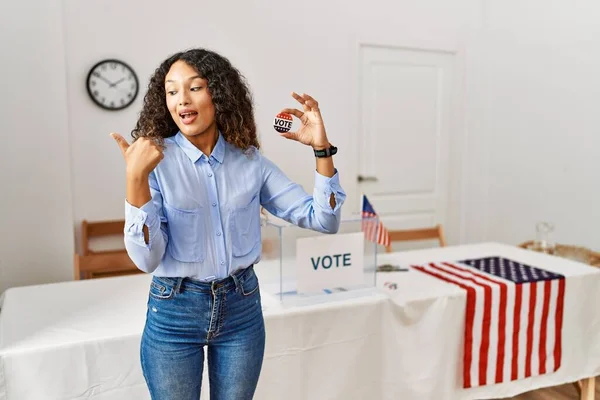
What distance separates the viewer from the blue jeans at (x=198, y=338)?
1.14 m

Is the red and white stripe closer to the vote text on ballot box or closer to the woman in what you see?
the vote text on ballot box

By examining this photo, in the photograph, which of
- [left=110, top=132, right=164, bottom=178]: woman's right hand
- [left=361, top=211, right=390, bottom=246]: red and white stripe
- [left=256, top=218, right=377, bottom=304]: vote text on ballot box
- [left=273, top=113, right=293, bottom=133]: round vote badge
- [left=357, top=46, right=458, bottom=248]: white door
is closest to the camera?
[left=110, top=132, right=164, bottom=178]: woman's right hand

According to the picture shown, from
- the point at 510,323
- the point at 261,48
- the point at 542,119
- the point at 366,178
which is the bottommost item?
the point at 510,323

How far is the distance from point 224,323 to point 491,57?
4.02m

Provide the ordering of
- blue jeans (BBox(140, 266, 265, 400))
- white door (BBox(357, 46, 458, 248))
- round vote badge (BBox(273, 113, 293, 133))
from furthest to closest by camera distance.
Result: white door (BBox(357, 46, 458, 248)) → round vote badge (BBox(273, 113, 293, 133)) → blue jeans (BBox(140, 266, 265, 400))

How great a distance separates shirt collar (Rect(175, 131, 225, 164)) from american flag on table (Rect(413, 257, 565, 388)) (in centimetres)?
137

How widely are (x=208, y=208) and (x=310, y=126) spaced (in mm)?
315

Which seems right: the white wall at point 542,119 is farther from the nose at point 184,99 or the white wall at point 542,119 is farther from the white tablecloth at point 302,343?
the nose at point 184,99

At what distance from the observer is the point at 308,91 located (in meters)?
4.00

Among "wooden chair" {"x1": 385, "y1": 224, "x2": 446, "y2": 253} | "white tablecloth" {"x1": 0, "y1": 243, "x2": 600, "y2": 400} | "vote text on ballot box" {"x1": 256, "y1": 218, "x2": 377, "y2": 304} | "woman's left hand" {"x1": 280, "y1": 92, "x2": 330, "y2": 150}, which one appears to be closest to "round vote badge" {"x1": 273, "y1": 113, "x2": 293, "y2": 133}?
"woman's left hand" {"x1": 280, "y1": 92, "x2": 330, "y2": 150}

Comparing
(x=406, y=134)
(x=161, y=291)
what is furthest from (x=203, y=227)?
(x=406, y=134)

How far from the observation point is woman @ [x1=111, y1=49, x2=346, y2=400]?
45.1 inches

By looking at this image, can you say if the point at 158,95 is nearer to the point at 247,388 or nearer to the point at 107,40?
the point at 247,388

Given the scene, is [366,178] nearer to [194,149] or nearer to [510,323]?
[510,323]
